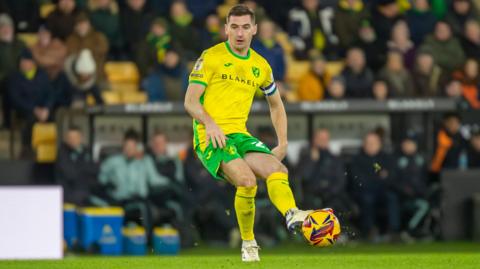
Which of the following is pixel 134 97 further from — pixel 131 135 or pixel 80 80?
pixel 131 135

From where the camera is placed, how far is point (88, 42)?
19312mm

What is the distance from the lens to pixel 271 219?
58.1ft

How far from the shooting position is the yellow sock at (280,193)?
403 inches

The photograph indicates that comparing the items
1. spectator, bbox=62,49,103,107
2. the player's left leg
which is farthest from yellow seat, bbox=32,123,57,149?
the player's left leg

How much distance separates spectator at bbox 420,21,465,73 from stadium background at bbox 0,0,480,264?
22 mm

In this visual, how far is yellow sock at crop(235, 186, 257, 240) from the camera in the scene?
10609 mm

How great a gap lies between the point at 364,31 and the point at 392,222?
12.4 ft

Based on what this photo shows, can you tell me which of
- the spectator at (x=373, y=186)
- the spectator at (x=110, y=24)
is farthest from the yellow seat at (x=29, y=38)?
the spectator at (x=373, y=186)

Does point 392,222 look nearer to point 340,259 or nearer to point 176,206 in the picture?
point 176,206

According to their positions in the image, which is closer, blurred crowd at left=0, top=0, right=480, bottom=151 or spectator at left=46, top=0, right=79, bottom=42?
blurred crowd at left=0, top=0, right=480, bottom=151

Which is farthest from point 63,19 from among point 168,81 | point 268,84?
point 268,84

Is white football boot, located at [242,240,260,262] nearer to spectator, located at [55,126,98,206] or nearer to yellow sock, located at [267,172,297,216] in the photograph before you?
yellow sock, located at [267,172,297,216]

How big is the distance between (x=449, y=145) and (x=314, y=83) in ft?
6.97

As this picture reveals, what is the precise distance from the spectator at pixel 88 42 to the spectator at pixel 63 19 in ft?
0.59
